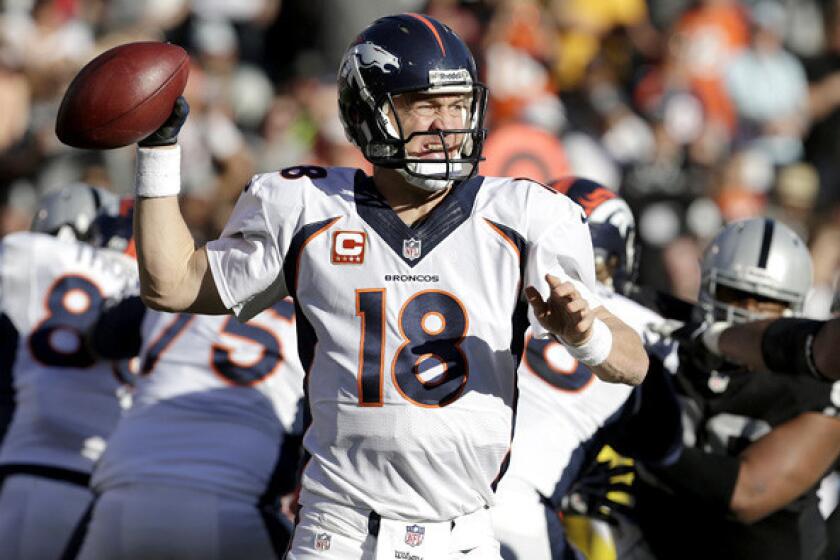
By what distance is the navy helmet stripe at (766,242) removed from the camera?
5.61m

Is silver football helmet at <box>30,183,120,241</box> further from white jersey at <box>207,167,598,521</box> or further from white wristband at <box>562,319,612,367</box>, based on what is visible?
white wristband at <box>562,319,612,367</box>

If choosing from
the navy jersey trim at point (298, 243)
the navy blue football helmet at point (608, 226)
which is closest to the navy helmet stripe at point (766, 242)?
the navy blue football helmet at point (608, 226)

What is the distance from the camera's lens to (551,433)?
4949 mm

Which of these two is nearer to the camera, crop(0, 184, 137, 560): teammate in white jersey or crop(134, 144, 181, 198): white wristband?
crop(134, 144, 181, 198): white wristband

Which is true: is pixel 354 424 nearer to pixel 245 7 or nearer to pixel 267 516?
pixel 267 516

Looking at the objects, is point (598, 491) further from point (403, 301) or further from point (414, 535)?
point (403, 301)

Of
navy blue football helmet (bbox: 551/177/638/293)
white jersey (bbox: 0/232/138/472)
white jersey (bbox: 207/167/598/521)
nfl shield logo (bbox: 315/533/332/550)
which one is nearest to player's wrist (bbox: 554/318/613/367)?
white jersey (bbox: 207/167/598/521)

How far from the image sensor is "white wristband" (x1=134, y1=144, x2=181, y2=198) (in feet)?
12.1

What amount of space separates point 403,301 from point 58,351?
2.52 m

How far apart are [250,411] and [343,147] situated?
16.1ft

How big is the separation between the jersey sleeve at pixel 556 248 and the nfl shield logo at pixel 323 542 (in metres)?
0.74

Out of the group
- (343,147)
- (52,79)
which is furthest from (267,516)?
(52,79)

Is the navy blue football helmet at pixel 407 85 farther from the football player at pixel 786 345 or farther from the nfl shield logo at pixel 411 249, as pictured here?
the football player at pixel 786 345

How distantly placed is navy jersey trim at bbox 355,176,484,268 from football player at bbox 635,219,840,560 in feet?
5.02
